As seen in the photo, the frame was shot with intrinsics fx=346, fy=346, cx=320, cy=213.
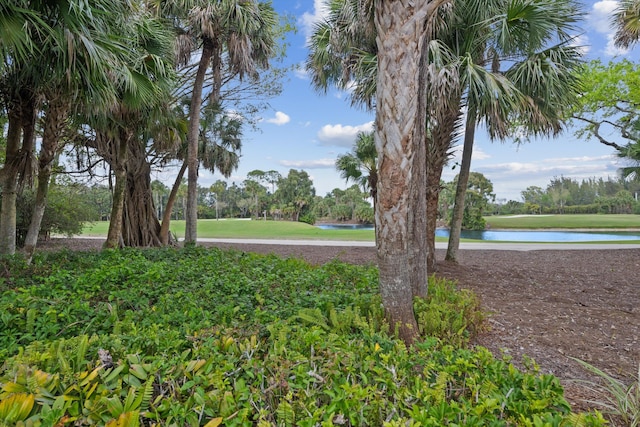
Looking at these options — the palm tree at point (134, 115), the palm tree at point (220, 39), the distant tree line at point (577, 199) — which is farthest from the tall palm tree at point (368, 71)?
the distant tree line at point (577, 199)

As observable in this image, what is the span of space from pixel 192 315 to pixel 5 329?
1.43m

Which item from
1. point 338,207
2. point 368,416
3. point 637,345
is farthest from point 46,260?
point 338,207

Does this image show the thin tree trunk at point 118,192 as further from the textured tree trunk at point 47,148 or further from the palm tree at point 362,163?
the palm tree at point 362,163

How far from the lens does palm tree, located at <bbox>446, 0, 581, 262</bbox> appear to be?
19.4 feet

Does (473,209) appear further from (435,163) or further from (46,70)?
(46,70)

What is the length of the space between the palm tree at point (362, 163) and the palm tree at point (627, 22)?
713 cm

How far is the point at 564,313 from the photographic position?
14.2ft

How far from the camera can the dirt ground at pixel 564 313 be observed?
2.98 metres

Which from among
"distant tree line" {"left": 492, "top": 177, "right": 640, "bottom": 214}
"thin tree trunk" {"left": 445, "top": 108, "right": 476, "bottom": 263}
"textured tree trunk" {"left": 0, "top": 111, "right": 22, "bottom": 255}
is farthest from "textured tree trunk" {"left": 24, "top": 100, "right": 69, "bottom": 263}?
"distant tree line" {"left": 492, "top": 177, "right": 640, "bottom": 214}

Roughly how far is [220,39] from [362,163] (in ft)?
18.1

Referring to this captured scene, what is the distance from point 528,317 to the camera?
4117mm

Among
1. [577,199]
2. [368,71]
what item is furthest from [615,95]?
[577,199]

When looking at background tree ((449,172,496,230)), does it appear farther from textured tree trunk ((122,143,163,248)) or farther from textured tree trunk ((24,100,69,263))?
textured tree trunk ((24,100,69,263))

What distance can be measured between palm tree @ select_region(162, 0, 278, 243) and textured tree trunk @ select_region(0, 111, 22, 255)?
11.2 ft
